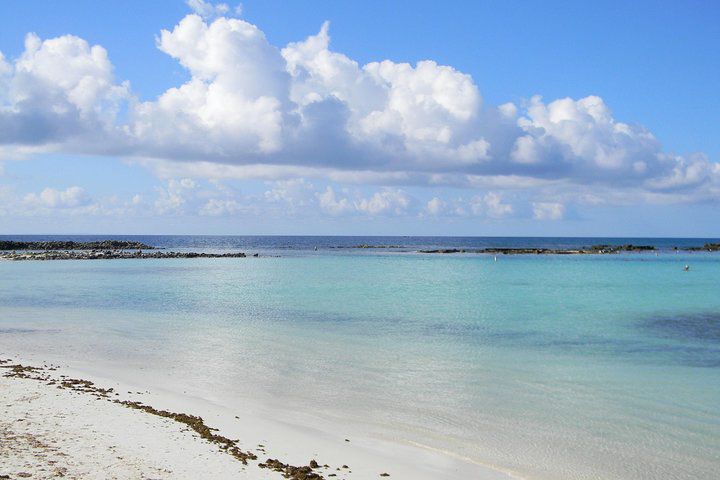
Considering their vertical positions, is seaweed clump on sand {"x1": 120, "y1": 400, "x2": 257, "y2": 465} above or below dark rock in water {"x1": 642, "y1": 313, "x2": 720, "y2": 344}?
above

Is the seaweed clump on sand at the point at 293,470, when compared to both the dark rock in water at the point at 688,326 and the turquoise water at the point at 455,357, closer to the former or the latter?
the turquoise water at the point at 455,357

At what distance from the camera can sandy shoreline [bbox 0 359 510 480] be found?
32.8 feet

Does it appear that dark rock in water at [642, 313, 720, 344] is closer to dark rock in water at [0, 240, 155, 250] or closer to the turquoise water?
the turquoise water

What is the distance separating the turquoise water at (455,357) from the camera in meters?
13.3

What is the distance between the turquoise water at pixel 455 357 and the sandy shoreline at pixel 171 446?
137 centimetres

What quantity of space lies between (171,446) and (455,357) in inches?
492

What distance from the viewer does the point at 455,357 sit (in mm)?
21625

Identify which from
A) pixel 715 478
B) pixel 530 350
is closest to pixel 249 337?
pixel 530 350

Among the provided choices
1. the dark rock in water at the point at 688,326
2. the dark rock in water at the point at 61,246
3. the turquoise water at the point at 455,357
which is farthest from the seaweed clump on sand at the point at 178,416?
the dark rock in water at the point at 61,246

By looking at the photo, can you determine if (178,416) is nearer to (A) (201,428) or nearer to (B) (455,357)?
(A) (201,428)

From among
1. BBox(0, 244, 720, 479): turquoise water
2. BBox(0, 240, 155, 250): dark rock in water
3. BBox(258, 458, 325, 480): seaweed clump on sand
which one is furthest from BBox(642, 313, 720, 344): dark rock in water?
BBox(0, 240, 155, 250): dark rock in water

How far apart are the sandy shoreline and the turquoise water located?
1.37m

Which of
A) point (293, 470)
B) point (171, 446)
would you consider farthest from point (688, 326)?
point (171, 446)

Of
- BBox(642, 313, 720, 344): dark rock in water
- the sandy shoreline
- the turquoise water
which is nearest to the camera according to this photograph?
the sandy shoreline
